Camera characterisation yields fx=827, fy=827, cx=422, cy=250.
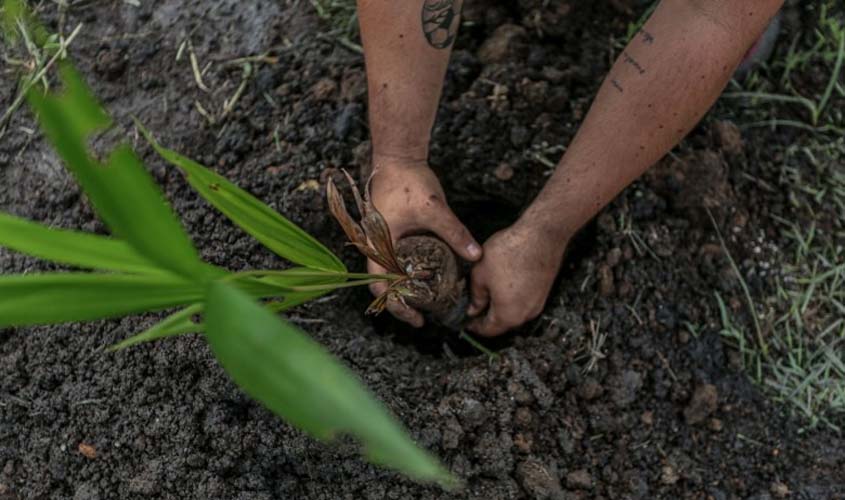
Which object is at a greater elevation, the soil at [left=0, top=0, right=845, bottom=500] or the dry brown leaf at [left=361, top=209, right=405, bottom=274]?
the dry brown leaf at [left=361, top=209, right=405, bottom=274]

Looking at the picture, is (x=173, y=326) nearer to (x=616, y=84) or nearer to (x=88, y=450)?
(x=88, y=450)

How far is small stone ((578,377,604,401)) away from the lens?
4.15ft

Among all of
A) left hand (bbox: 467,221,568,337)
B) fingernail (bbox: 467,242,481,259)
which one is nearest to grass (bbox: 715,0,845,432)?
left hand (bbox: 467,221,568,337)

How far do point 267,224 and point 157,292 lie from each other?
28 centimetres

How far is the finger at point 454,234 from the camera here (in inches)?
48.6

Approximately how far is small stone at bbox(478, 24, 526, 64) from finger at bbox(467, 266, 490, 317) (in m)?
0.41

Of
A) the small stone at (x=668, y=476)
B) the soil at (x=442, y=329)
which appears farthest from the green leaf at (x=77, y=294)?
the small stone at (x=668, y=476)

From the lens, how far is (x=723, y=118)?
152cm

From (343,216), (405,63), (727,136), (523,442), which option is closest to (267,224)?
(343,216)

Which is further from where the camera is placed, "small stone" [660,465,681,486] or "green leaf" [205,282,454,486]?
"small stone" [660,465,681,486]

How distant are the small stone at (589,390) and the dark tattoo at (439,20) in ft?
1.82

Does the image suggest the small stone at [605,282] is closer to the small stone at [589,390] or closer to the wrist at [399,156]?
the small stone at [589,390]

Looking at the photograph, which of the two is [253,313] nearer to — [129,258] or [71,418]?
[129,258]

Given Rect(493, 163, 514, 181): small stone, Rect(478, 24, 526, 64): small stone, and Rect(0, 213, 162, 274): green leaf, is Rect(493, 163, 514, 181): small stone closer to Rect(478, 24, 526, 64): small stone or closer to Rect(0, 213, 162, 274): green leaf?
Rect(478, 24, 526, 64): small stone
